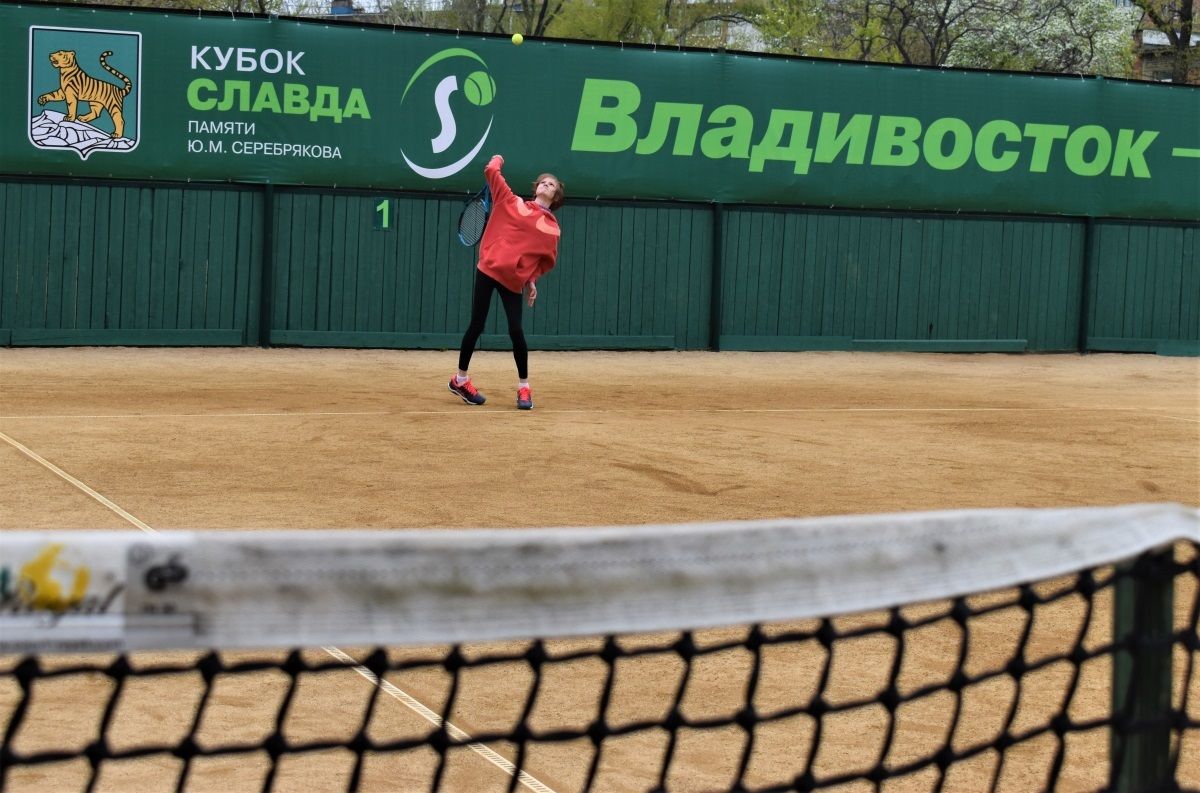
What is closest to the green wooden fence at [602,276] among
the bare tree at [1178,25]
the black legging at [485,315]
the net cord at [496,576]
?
the black legging at [485,315]

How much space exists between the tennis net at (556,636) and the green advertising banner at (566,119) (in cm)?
1169

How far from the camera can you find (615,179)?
16.7 metres

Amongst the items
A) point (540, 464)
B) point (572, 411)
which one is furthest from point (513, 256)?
point (540, 464)

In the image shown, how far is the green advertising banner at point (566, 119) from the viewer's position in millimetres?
15102

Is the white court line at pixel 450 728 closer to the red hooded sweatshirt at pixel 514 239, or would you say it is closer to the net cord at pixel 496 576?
the net cord at pixel 496 576

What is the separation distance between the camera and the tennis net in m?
1.92

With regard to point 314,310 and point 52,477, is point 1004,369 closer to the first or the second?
point 314,310

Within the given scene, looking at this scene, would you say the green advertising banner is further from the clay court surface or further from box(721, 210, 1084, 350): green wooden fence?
the clay court surface

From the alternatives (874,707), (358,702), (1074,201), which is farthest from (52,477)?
(1074,201)

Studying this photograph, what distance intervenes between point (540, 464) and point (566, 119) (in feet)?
28.2

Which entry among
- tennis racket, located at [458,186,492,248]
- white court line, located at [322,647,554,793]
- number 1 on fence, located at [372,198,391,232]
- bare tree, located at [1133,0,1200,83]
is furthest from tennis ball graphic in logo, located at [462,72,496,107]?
bare tree, located at [1133,0,1200,83]

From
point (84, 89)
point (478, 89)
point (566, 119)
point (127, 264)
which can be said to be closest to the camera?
point (84, 89)

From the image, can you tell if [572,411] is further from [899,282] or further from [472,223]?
[899,282]

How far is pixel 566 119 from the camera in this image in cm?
1652
